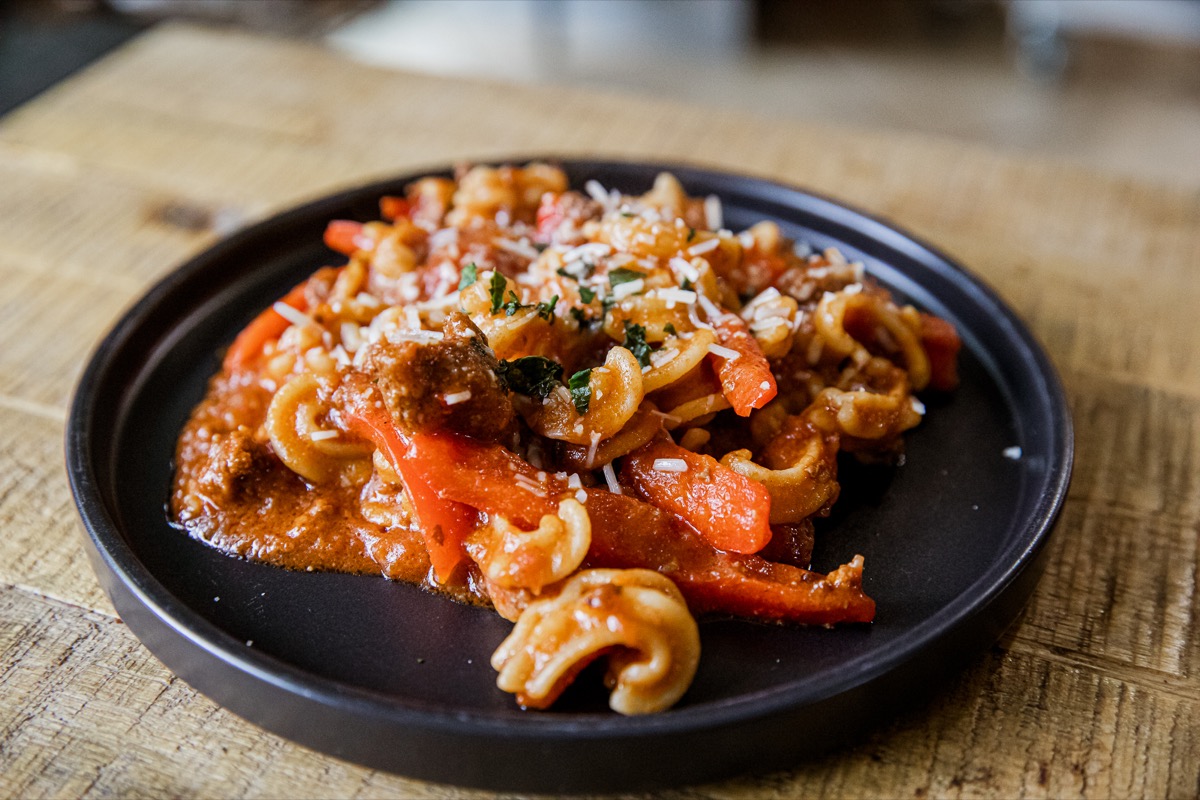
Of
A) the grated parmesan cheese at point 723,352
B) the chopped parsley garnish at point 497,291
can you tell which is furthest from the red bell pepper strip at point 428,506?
the grated parmesan cheese at point 723,352

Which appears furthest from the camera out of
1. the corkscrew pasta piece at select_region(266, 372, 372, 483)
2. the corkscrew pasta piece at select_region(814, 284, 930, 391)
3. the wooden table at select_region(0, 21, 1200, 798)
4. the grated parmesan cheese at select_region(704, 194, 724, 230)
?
the grated parmesan cheese at select_region(704, 194, 724, 230)

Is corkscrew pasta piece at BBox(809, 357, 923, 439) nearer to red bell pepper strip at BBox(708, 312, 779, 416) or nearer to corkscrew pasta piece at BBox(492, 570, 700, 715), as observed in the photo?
red bell pepper strip at BBox(708, 312, 779, 416)

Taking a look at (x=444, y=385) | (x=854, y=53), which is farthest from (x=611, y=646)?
(x=854, y=53)

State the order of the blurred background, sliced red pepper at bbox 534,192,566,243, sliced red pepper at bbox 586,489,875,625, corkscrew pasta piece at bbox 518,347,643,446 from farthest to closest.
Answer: the blurred background < sliced red pepper at bbox 534,192,566,243 < corkscrew pasta piece at bbox 518,347,643,446 < sliced red pepper at bbox 586,489,875,625

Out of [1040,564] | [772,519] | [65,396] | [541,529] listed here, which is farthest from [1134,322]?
[65,396]

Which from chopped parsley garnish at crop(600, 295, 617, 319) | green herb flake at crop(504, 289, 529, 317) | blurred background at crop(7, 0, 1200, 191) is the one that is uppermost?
green herb flake at crop(504, 289, 529, 317)

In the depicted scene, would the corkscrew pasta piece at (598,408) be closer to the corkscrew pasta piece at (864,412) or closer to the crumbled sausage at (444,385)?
the crumbled sausage at (444,385)

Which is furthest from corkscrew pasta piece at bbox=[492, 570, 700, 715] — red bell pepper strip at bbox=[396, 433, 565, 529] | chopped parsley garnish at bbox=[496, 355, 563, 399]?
chopped parsley garnish at bbox=[496, 355, 563, 399]
